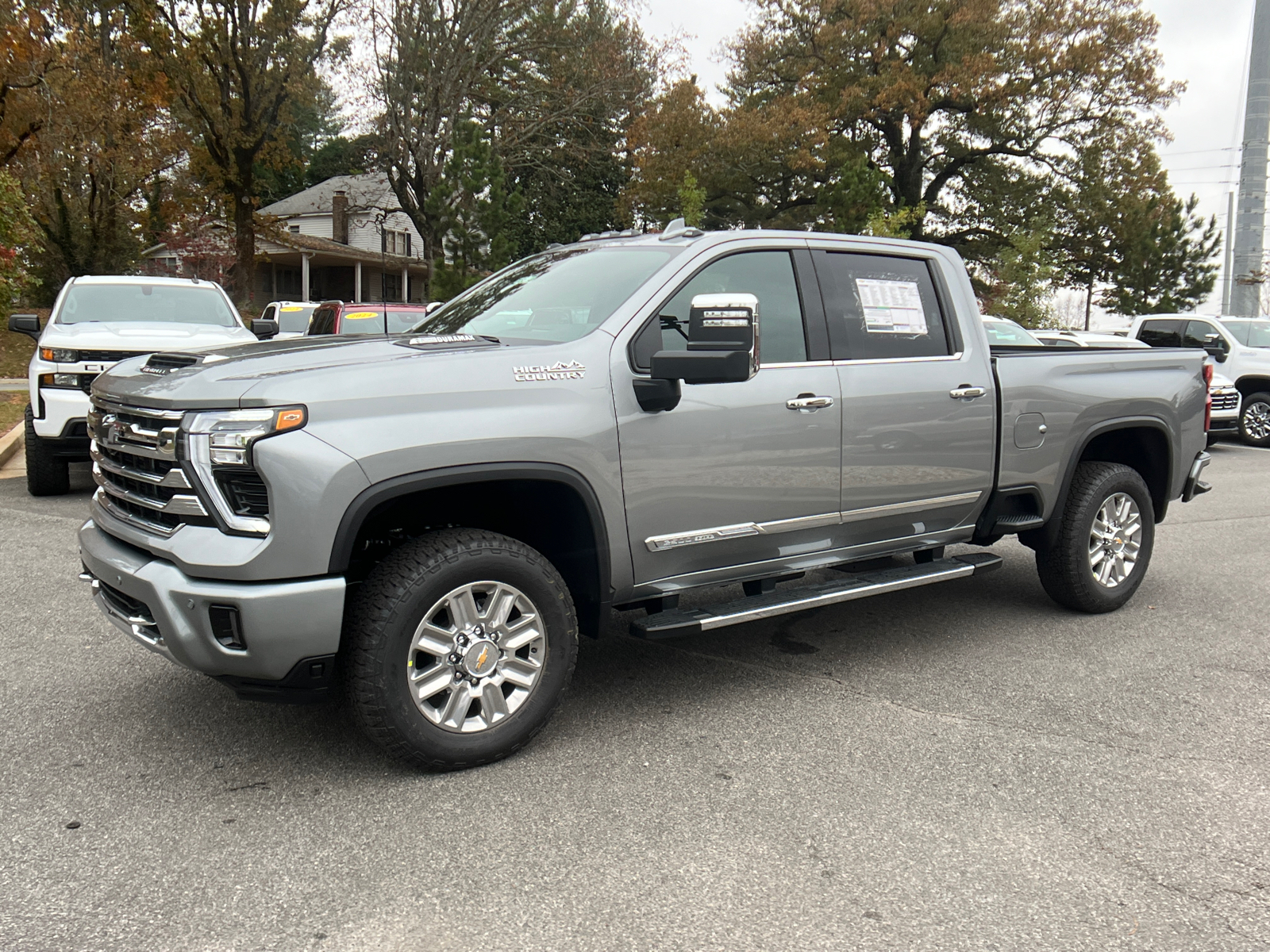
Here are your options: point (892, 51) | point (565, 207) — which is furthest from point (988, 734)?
point (565, 207)

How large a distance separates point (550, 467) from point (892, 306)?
7.03 ft

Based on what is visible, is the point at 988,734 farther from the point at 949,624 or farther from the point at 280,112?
the point at 280,112

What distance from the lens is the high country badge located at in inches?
151

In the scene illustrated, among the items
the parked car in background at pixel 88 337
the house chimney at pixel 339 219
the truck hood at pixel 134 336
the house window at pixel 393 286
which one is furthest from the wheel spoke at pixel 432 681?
the house window at pixel 393 286

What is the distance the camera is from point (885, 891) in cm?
301

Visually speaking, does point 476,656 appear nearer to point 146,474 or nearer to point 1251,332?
point 146,474

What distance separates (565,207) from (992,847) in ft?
151

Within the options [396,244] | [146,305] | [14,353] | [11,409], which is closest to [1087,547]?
[146,305]

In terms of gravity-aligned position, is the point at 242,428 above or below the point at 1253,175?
below

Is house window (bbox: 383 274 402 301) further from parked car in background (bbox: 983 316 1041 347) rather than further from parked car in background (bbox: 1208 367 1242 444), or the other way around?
parked car in background (bbox: 1208 367 1242 444)

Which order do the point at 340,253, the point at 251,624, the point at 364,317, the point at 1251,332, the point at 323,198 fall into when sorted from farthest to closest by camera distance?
the point at 323,198 < the point at 340,253 < the point at 1251,332 < the point at 364,317 < the point at 251,624

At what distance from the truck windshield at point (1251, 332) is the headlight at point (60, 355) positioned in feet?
50.5

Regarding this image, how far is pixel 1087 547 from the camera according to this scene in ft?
19.0

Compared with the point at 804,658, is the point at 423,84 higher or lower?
higher
